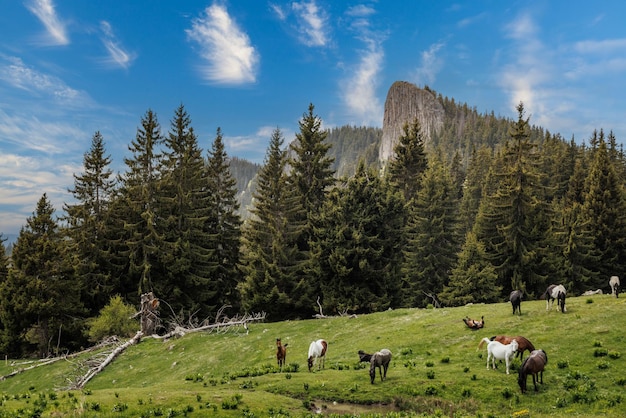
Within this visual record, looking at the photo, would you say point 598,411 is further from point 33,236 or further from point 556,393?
point 33,236

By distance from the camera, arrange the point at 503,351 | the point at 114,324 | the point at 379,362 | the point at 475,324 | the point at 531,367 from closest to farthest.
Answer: the point at 531,367 < the point at 503,351 < the point at 379,362 < the point at 475,324 < the point at 114,324

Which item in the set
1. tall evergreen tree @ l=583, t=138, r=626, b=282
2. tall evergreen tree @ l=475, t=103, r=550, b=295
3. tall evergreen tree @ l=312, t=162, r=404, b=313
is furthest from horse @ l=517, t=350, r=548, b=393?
tall evergreen tree @ l=583, t=138, r=626, b=282

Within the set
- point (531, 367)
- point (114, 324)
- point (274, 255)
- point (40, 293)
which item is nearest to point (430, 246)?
point (274, 255)

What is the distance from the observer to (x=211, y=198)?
206 feet

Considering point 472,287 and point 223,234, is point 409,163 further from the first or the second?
point 223,234

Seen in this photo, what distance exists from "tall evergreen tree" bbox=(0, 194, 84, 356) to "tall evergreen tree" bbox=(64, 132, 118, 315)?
12.0 feet

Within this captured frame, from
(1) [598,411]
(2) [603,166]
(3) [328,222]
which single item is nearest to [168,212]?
(3) [328,222]

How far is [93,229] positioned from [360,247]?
37.1m

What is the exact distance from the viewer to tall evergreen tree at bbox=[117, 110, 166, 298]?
53625 mm

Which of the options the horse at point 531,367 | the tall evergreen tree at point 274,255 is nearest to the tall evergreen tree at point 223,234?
the tall evergreen tree at point 274,255

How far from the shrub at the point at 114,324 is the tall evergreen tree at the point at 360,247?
2165 centimetres

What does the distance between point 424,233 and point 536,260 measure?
47.0ft

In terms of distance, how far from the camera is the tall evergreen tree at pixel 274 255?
160ft

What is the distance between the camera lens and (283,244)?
168 feet
